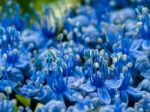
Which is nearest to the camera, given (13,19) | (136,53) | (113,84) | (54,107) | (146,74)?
(54,107)

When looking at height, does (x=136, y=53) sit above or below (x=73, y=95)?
above

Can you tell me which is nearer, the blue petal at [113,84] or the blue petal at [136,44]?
the blue petal at [113,84]

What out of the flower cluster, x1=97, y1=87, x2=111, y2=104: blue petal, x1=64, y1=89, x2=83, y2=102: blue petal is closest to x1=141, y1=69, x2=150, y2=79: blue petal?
the flower cluster

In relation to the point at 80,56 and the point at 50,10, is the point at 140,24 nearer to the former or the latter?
the point at 80,56

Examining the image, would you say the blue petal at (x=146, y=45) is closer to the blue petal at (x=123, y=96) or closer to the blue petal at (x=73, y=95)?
the blue petal at (x=123, y=96)

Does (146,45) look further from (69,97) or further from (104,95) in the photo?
(69,97)

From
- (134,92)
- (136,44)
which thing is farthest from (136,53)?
(134,92)

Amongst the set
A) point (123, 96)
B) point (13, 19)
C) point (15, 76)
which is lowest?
point (123, 96)

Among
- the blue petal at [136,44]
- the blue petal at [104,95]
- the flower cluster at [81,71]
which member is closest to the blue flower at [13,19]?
the flower cluster at [81,71]
